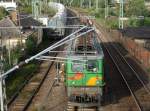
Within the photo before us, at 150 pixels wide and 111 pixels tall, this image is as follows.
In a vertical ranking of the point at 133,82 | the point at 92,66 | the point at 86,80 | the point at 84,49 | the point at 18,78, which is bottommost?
the point at 133,82

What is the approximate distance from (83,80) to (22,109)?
11.6 ft

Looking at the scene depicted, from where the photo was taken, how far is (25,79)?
1160 inches

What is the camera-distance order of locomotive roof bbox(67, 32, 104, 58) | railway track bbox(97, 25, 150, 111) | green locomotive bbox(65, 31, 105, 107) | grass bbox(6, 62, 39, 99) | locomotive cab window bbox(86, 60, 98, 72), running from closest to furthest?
1. green locomotive bbox(65, 31, 105, 107)
2. locomotive cab window bbox(86, 60, 98, 72)
3. locomotive roof bbox(67, 32, 104, 58)
4. railway track bbox(97, 25, 150, 111)
5. grass bbox(6, 62, 39, 99)

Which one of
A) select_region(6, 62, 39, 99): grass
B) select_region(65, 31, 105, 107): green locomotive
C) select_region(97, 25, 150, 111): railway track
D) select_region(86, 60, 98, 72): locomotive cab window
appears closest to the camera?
select_region(65, 31, 105, 107): green locomotive

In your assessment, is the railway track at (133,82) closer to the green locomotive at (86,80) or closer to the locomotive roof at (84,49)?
the green locomotive at (86,80)

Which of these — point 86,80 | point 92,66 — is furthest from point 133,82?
point 86,80

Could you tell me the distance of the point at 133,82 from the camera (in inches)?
1131

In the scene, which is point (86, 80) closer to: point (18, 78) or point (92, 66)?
point (92, 66)

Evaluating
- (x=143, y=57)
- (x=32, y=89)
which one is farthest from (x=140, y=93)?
(x=143, y=57)

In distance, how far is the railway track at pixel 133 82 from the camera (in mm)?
23541

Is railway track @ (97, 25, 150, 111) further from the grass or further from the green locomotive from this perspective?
the grass

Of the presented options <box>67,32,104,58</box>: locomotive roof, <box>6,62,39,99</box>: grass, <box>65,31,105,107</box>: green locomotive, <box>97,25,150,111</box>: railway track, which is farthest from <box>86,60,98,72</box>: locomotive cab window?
<box>6,62,39,99</box>: grass

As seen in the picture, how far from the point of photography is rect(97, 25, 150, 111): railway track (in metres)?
23.5

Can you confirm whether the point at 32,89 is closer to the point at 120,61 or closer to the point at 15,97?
the point at 15,97
